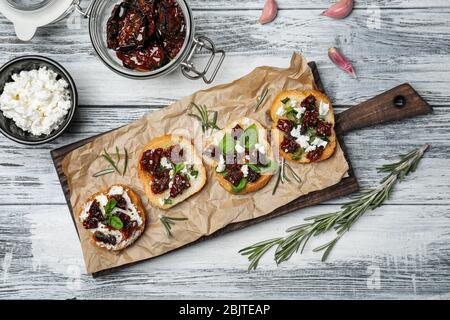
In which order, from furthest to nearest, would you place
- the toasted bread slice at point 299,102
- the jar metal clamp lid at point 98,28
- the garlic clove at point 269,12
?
the garlic clove at point 269,12 → the toasted bread slice at point 299,102 → the jar metal clamp lid at point 98,28

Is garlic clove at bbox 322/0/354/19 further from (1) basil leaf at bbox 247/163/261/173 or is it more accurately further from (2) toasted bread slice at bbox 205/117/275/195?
(1) basil leaf at bbox 247/163/261/173

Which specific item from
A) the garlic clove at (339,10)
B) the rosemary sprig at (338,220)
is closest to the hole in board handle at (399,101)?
the rosemary sprig at (338,220)

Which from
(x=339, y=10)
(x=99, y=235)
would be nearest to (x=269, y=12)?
(x=339, y=10)

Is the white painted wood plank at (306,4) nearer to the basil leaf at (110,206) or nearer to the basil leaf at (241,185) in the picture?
the basil leaf at (241,185)

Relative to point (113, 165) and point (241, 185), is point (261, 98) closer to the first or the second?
point (241, 185)

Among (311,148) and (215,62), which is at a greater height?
(215,62)
